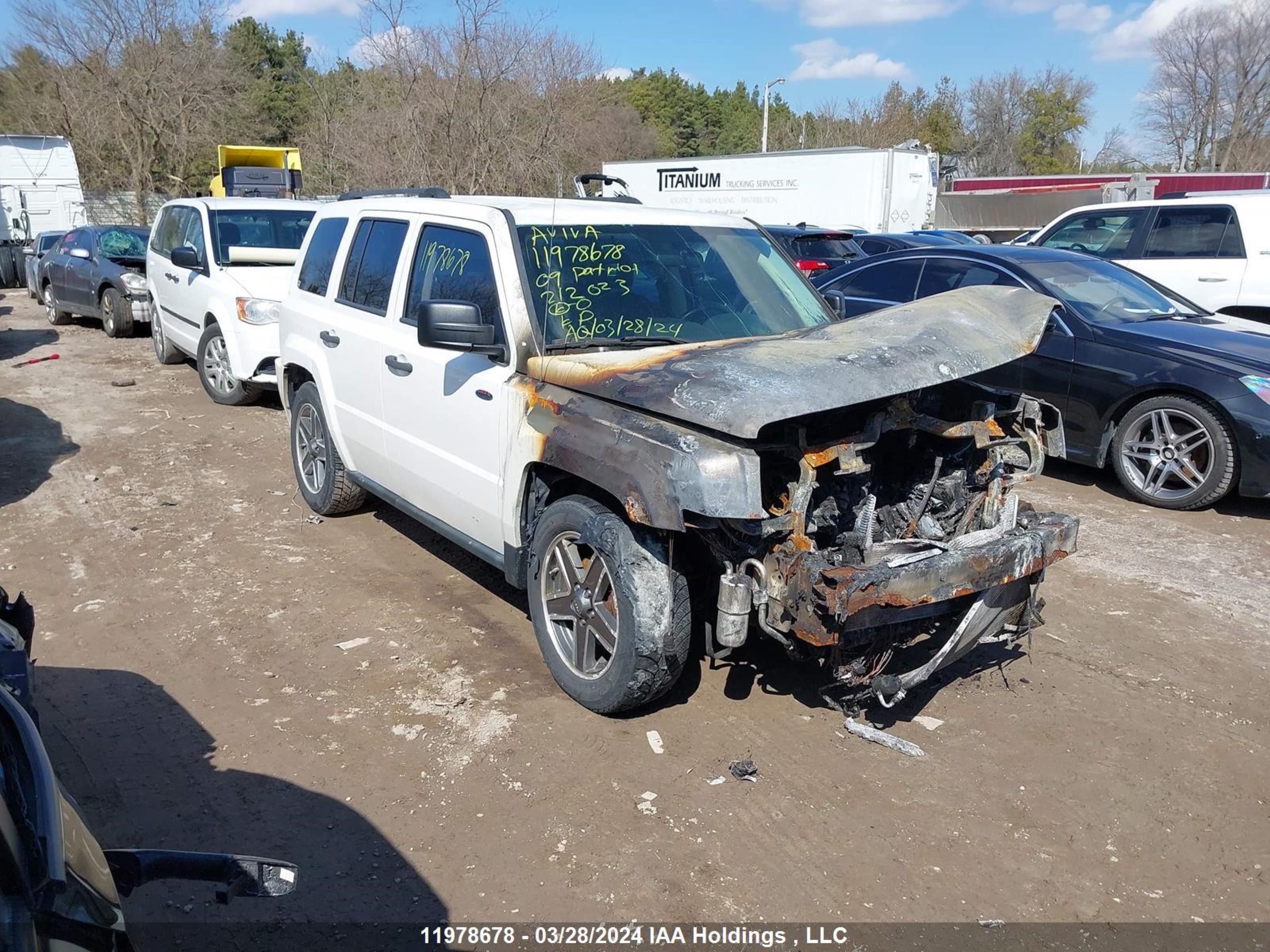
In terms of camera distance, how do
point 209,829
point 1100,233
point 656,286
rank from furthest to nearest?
1. point 1100,233
2. point 656,286
3. point 209,829

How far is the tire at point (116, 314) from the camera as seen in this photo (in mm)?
14039

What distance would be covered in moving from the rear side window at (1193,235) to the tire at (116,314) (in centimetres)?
1305

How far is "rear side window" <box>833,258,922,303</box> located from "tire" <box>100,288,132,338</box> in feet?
34.0

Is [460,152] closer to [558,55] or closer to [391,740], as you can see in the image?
[558,55]

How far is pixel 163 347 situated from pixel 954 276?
9.22 m

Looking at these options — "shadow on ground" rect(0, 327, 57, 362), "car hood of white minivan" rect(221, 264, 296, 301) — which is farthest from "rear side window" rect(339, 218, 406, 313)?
"shadow on ground" rect(0, 327, 57, 362)

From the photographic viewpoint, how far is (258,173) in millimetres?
22828

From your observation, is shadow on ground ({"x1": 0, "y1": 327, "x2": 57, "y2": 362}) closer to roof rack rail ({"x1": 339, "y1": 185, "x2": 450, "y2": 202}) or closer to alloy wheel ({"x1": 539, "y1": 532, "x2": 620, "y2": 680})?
roof rack rail ({"x1": 339, "y1": 185, "x2": 450, "y2": 202})

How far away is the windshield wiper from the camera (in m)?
4.29

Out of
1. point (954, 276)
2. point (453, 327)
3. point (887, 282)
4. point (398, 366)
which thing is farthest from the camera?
point (887, 282)

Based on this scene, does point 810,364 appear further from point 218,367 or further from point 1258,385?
point 218,367

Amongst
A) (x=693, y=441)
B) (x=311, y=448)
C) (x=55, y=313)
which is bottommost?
(x=311, y=448)

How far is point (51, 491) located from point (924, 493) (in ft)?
20.8

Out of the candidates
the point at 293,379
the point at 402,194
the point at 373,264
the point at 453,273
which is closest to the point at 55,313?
the point at 293,379
